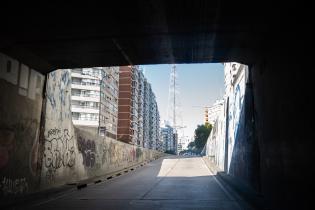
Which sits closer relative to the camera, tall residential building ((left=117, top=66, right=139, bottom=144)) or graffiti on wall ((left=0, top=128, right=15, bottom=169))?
graffiti on wall ((left=0, top=128, right=15, bottom=169))

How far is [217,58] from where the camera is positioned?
1692 cm

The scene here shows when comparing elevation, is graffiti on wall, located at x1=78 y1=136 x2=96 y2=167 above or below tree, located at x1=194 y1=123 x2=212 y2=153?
below

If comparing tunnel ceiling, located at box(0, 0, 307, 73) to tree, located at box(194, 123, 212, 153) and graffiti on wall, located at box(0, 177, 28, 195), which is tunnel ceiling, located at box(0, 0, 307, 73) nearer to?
graffiti on wall, located at box(0, 177, 28, 195)

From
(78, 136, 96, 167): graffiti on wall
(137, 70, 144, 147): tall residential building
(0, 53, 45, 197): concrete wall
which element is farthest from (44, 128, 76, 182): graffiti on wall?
(137, 70, 144, 147): tall residential building

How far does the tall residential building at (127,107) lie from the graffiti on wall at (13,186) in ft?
374

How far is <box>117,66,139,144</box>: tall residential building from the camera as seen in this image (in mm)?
131875

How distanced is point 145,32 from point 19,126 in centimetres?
620

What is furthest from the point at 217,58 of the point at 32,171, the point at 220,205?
the point at 32,171

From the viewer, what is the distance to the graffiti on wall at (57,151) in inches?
733

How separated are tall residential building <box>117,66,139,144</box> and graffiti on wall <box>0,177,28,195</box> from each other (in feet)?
374

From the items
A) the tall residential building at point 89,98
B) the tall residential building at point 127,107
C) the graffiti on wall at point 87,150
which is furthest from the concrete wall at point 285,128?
the tall residential building at point 127,107

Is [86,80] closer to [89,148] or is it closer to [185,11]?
[89,148]

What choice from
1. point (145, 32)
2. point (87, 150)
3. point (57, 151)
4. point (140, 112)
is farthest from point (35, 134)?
point (140, 112)

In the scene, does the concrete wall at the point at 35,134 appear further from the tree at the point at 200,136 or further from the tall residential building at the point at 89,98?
the tree at the point at 200,136
